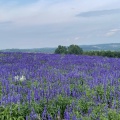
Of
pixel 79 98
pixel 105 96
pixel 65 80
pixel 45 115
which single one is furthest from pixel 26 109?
pixel 65 80

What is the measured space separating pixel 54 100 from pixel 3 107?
1.55 m

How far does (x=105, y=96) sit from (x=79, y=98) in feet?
2.98

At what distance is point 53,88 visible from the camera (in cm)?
1020

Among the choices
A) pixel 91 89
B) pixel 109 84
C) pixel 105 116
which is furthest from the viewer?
pixel 109 84

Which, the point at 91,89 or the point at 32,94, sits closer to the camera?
the point at 32,94

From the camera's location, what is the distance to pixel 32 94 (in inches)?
373

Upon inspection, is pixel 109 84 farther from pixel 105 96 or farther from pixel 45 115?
pixel 45 115

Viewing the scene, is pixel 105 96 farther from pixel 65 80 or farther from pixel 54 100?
pixel 65 80

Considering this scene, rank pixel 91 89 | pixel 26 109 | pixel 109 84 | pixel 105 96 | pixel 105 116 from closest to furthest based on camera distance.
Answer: pixel 105 116
pixel 26 109
pixel 105 96
pixel 91 89
pixel 109 84

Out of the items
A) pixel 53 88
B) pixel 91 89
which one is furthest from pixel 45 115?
pixel 91 89

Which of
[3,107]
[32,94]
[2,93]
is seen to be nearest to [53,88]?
[32,94]

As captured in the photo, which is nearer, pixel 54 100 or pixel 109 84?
pixel 54 100

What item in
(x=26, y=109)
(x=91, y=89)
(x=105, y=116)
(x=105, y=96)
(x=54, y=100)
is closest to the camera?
(x=105, y=116)

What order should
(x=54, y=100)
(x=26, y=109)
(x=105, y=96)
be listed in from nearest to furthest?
1. (x=26, y=109)
2. (x=54, y=100)
3. (x=105, y=96)
